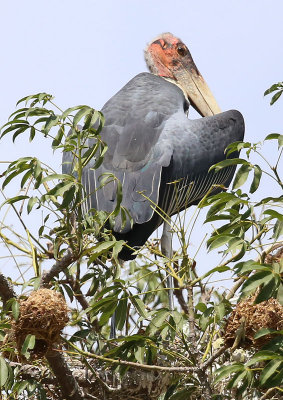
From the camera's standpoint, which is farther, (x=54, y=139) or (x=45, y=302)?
(x=54, y=139)

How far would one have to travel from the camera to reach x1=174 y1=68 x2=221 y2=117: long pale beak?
709 centimetres

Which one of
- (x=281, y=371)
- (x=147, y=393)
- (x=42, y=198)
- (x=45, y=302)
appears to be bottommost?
(x=147, y=393)

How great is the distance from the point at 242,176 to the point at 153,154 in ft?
5.87

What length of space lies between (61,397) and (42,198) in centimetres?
88

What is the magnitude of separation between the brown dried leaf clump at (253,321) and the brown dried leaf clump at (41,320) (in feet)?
1.81

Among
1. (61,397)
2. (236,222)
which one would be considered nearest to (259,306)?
(236,222)

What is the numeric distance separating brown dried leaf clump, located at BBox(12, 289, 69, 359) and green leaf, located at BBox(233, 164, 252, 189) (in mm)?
705

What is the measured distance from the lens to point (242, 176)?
3.42 m

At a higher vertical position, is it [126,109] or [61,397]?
[126,109]

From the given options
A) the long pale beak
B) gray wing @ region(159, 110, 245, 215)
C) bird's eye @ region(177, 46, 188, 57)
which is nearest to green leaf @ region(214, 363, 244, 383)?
gray wing @ region(159, 110, 245, 215)

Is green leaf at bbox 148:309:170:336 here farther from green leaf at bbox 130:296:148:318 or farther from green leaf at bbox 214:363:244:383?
green leaf at bbox 214:363:244:383

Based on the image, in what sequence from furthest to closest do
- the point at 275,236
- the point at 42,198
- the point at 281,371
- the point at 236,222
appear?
the point at 42,198, the point at 236,222, the point at 275,236, the point at 281,371

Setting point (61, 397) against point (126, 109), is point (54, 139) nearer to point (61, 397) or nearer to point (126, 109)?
point (61, 397)

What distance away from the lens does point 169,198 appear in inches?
208
